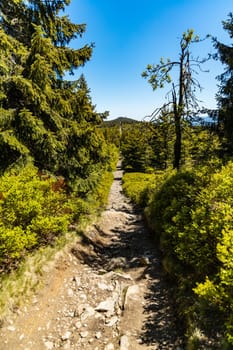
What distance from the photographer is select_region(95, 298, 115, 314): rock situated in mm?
4602

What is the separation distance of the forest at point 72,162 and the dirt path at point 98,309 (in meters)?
0.47

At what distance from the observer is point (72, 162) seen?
8.10 metres

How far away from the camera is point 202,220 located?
412cm

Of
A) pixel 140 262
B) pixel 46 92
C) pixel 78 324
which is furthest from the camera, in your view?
pixel 46 92

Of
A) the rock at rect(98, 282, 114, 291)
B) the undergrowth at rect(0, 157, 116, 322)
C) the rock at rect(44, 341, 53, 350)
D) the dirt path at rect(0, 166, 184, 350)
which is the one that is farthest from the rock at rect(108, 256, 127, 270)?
the rock at rect(44, 341, 53, 350)

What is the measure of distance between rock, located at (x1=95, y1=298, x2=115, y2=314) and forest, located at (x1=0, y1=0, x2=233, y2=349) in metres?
1.34

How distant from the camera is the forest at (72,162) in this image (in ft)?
13.5

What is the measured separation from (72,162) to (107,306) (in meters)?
4.85

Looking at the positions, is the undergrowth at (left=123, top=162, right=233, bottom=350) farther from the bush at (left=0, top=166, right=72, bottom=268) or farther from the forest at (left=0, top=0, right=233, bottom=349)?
the bush at (left=0, top=166, right=72, bottom=268)

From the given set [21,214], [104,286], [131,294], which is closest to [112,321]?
[131,294]

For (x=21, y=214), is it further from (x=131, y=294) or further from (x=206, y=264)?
(x=206, y=264)

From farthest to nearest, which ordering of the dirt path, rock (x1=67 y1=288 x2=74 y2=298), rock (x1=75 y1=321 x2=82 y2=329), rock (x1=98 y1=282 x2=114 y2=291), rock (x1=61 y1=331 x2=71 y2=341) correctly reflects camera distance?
rock (x1=98 y1=282 x2=114 y2=291), rock (x1=67 y1=288 x2=74 y2=298), rock (x1=75 y1=321 x2=82 y2=329), rock (x1=61 y1=331 x2=71 y2=341), the dirt path

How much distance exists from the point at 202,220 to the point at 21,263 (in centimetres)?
398

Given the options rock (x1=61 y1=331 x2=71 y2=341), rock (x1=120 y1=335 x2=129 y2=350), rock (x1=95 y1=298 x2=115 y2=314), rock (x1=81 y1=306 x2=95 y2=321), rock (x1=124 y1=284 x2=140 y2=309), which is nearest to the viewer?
rock (x1=120 y1=335 x2=129 y2=350)
